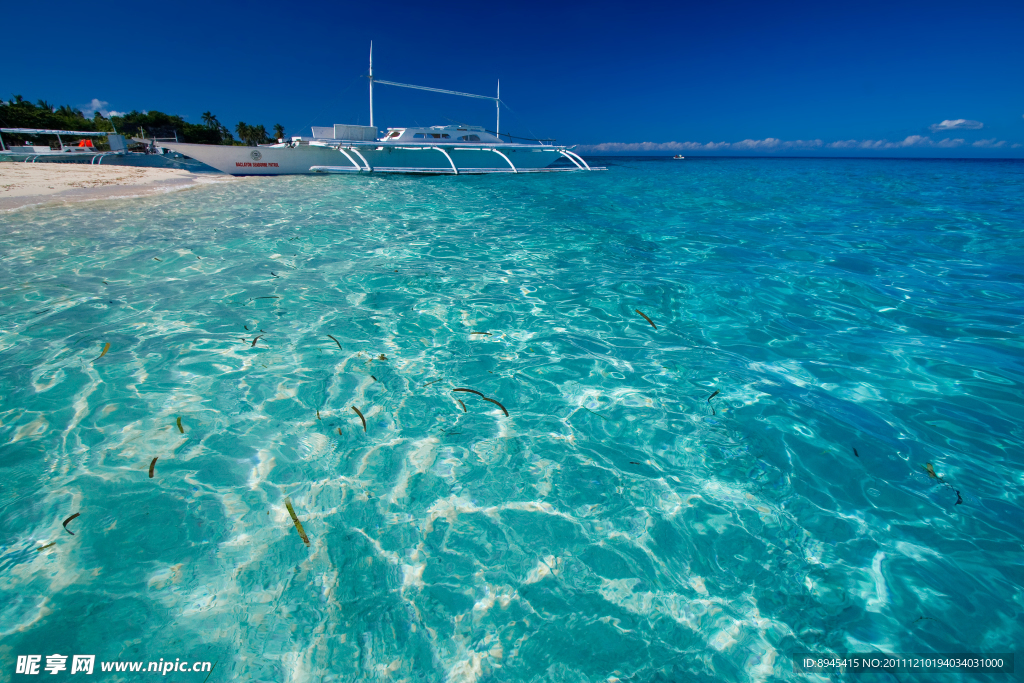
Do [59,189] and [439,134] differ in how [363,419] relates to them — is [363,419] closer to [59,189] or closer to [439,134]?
[59,189]

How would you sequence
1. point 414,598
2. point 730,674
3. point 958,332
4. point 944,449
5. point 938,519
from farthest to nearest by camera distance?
point 958,332, point 944,449, point 938,519, point 414,598, point 730,674

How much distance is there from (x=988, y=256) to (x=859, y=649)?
10.8 m

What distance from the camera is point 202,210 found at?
11.8 m

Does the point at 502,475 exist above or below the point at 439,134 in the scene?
below

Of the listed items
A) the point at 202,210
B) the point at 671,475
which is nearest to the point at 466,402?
the point at 671,475

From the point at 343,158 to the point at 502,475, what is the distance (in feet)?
86.4

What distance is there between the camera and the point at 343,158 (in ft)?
80.5

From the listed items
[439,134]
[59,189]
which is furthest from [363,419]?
[439,134]

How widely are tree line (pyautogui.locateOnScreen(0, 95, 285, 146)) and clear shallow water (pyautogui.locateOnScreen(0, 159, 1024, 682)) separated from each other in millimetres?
65931

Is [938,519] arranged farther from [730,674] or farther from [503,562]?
[503,562]

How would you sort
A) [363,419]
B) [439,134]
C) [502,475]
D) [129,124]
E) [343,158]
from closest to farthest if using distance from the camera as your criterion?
[502,475], [363,419], [343,158], [439,134], [129,124]

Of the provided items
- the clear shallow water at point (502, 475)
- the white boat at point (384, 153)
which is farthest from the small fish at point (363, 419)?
the white boat at point (384, 153)

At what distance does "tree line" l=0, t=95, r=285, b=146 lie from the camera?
4654 centimetres

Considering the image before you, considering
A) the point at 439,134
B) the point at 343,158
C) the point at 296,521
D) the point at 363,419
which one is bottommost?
the point at 296,521
